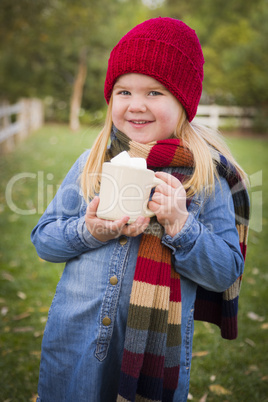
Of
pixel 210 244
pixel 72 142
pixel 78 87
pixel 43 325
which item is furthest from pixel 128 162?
pixel 78 87

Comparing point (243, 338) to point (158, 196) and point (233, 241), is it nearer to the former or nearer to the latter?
point (233, 241)

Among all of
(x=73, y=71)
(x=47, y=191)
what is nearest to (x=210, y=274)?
(x=47, y=191)

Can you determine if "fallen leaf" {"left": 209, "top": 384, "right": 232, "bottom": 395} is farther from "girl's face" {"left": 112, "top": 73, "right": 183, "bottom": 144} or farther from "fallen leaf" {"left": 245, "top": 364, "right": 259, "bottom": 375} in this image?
"girl's face" {"left": 112, "top": 73, "right": 183, "bottom": 144}

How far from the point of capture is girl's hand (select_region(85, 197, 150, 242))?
1.35 metres

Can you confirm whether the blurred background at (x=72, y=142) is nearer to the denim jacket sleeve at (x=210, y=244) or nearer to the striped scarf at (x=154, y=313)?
the striped scarf at (x=154, y=313)

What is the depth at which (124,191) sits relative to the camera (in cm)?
130

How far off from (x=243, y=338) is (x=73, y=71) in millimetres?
19683

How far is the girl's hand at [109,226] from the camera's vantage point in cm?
135

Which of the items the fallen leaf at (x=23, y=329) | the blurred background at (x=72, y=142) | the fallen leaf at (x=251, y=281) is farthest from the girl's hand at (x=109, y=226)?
the fallen leaf at (x=251, y=281)

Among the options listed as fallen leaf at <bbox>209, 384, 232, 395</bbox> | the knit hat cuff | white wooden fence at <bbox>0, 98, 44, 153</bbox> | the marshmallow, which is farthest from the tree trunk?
the marshmallow

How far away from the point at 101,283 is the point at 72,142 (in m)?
12.7

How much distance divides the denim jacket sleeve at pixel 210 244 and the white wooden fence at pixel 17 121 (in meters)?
9.07

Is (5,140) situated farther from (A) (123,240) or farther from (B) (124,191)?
(B) (124,191)

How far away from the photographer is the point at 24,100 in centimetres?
1509
